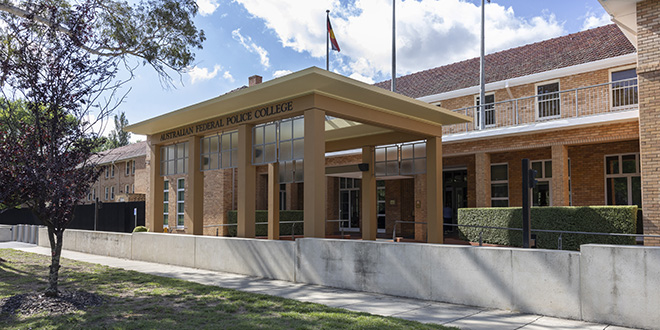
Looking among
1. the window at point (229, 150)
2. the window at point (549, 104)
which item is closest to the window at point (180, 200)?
the window at point (229, 150)

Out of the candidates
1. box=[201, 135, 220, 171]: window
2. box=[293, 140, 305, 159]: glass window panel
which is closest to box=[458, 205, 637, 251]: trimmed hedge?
box=[293, 140, 305, 159]: glass window panel

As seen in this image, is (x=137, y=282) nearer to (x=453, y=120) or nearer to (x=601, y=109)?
(x=453, y=120)

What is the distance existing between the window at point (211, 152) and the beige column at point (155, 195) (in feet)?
8.40

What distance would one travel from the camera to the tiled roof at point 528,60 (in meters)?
20.4

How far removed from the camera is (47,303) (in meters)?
7.90

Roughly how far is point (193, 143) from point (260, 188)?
13531 millimetres

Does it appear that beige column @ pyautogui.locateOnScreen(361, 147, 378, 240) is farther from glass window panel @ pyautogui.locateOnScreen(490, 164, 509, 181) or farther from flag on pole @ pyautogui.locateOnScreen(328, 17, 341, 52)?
flag on pole @ pyautogui.locateOnScreen(328, 17, 341, 52)

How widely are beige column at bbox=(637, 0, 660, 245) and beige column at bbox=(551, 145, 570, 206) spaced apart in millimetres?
4198

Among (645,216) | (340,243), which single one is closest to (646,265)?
(340,243)

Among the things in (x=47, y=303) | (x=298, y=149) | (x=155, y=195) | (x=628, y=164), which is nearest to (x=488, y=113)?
(x=628, y=164)

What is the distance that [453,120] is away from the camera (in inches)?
563

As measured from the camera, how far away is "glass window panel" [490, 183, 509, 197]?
840 inches

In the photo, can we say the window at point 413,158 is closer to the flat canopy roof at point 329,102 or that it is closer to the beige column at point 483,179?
the flat canopy roof at point 329,102

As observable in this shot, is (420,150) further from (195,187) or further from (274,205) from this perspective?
(195,187)
